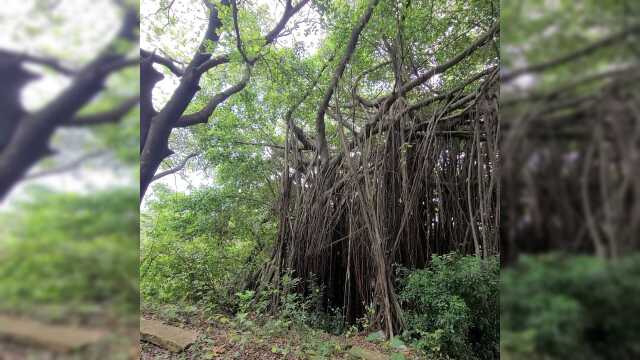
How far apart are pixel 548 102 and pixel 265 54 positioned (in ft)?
13.4

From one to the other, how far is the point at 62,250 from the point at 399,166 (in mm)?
3830

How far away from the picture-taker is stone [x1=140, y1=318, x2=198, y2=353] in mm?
3114

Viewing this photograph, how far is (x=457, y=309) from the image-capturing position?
309 centimetres

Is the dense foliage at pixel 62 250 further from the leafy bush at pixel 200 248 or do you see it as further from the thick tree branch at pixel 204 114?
the leafy bush at pixel 200 248

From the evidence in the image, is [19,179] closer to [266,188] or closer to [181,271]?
[181,271]

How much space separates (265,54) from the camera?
13.7 ft

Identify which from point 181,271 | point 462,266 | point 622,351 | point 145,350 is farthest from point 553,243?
point 181,271

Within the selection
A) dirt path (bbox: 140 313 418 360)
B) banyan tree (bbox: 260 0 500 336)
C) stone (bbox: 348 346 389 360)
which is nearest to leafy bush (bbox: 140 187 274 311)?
banyan tree (bbox: 260 0 500 336)

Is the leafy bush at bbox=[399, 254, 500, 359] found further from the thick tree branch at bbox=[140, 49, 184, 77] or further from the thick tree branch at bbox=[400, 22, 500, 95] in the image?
the thick tree branch at bbox=[140, 49, 184, 77]

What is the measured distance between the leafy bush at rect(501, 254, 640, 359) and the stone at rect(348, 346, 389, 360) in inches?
111

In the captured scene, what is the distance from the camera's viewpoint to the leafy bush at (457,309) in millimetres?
3107

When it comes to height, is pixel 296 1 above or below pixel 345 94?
above

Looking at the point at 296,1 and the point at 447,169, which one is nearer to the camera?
the point at 447,169

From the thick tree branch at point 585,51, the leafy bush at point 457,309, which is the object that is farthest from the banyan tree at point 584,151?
the leafy bush at point 457,309
